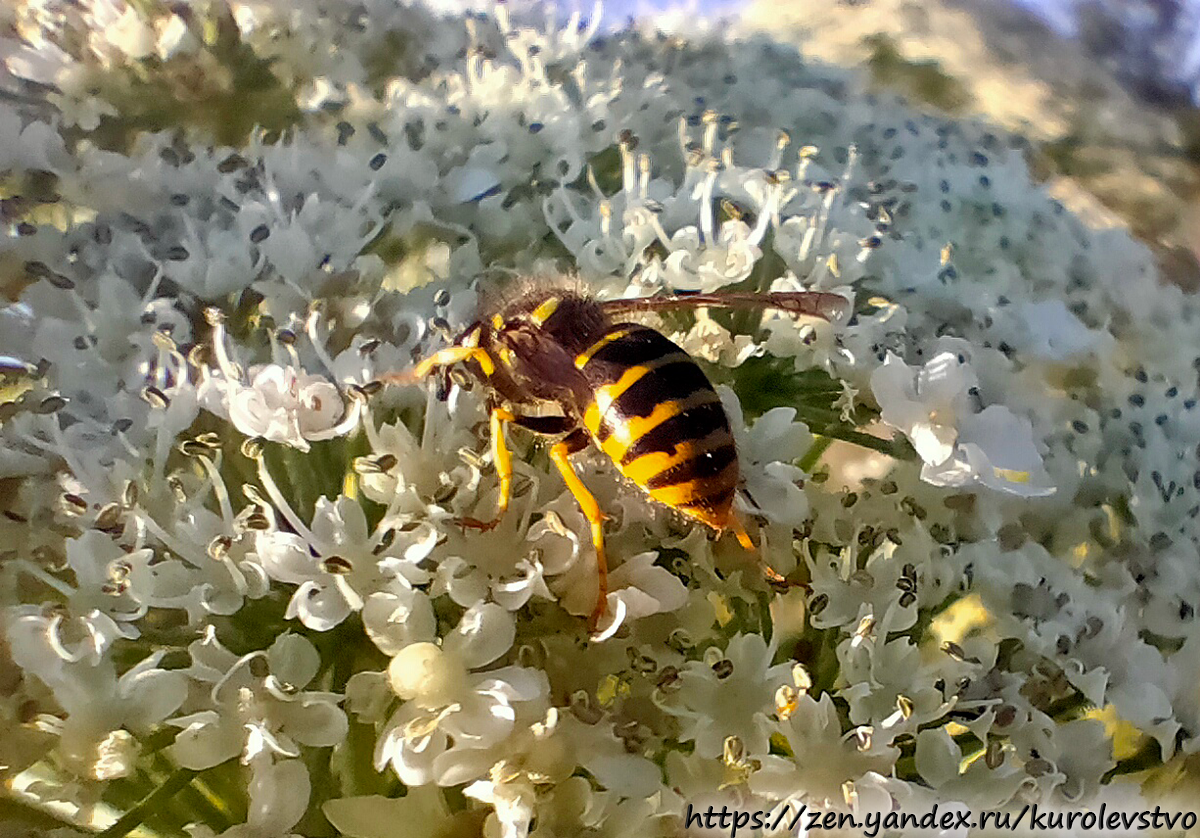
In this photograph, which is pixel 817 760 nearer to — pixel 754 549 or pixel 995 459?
pixel 754 549

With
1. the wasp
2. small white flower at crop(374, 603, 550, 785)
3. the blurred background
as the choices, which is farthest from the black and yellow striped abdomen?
the blurred background

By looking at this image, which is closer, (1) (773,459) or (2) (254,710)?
(2) (254,710)

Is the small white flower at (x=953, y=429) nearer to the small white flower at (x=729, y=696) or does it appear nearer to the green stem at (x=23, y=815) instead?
the small white flower at (x=729, y=696)

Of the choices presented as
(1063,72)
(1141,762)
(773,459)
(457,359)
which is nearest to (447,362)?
(457,359)

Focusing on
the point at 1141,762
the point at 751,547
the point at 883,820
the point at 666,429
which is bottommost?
the point at 1141,762

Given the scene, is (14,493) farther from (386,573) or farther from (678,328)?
(678,328)

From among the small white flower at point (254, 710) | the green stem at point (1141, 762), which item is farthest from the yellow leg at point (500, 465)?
the green stem at point (1141, 762)

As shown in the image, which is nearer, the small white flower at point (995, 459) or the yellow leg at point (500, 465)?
the yellow leg at point (500, 465)
